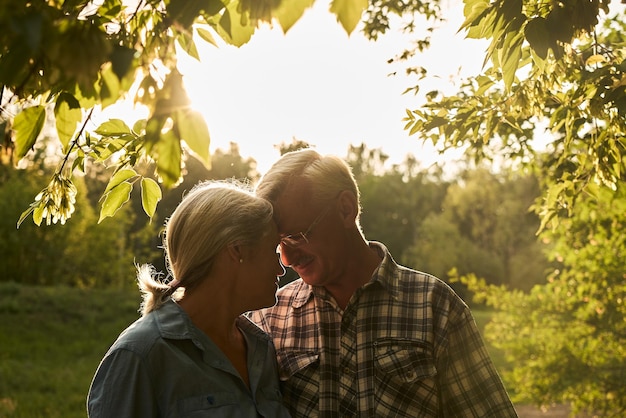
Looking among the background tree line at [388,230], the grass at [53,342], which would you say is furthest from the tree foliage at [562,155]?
the background tree line at [388,230]

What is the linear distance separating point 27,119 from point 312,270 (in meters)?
1.81

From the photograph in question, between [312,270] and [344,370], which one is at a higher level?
[312,270]

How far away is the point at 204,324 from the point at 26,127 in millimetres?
1404

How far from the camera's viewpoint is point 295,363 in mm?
2992

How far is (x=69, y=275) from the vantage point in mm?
30281

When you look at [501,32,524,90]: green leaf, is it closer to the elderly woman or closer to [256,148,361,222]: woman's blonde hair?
the elderly woman

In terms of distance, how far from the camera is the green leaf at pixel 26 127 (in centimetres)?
145

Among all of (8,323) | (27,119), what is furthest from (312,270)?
(8,323)

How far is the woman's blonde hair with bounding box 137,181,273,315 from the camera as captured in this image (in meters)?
2.65

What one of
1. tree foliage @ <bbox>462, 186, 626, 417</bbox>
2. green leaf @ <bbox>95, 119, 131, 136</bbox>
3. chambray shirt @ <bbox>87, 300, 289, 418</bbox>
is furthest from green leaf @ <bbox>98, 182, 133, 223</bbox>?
tree foliage @ <bbox>462, 186, 626, 417</bbox>

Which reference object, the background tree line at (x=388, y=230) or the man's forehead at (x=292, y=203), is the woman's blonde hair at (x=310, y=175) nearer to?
the man's forehead at (x=292, y=203)

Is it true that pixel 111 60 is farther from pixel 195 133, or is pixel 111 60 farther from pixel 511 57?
pixel 511 57

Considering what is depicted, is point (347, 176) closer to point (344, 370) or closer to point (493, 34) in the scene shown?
point (344, 370)

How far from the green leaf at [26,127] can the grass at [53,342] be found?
12923 millimetres
